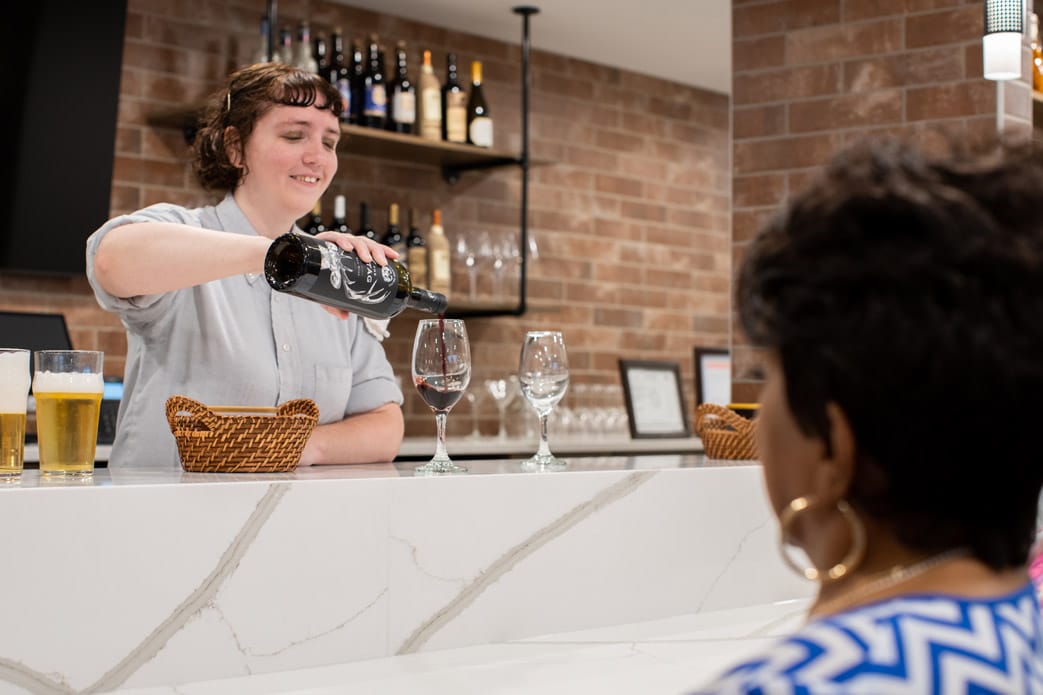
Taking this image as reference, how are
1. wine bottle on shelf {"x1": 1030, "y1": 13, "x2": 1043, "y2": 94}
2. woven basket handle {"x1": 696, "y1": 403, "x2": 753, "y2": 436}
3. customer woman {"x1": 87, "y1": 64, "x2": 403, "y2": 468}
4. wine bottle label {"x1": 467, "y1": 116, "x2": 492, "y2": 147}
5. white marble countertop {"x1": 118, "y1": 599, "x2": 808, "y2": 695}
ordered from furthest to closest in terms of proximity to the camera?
wine bottle label {"x1": 467, "y1": 116, "x2": 492, "y2": 147}, wine bottle on shelf {"x1": 1030, "y1": 13, "x2": 1043, "y2": 94}, woven basket handle {"x1": 696, "y1": 403, "x2": 753, "y2": 436}, customer woman {"x1": 87, "y1": 64, "x2": 403, "y2": 468}, white marble countertop {"x1": 118, "y1": 599, "x2": 808, "y2": 695}

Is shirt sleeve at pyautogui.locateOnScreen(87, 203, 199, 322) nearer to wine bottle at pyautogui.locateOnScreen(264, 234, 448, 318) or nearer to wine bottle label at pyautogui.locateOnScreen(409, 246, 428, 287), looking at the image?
wine bottle at pyautogui.locateOnScreen(264, 234, 448, 318)

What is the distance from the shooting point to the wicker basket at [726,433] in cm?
201

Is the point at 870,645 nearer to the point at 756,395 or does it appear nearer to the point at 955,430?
the point at 955,430

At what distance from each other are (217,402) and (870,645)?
1536 mm

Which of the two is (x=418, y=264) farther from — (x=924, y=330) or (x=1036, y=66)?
(x=924, y=330)

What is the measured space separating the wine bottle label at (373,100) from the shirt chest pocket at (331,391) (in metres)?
2.01

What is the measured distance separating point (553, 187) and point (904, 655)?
170 inches

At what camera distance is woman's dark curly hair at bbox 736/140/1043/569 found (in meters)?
0.55

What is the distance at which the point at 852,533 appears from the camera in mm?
603

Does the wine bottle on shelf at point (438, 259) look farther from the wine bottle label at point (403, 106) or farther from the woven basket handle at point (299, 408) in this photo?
the woven basket handle at point (299, 408)

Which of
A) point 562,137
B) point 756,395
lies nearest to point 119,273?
point 756,395

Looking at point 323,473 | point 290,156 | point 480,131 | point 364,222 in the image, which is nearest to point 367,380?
point 290,156

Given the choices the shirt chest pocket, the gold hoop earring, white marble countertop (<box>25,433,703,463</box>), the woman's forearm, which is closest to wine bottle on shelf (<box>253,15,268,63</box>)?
white marble countertop (<box>25,433,703,463</box>)

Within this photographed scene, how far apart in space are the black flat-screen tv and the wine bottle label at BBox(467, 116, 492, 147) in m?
1.21
